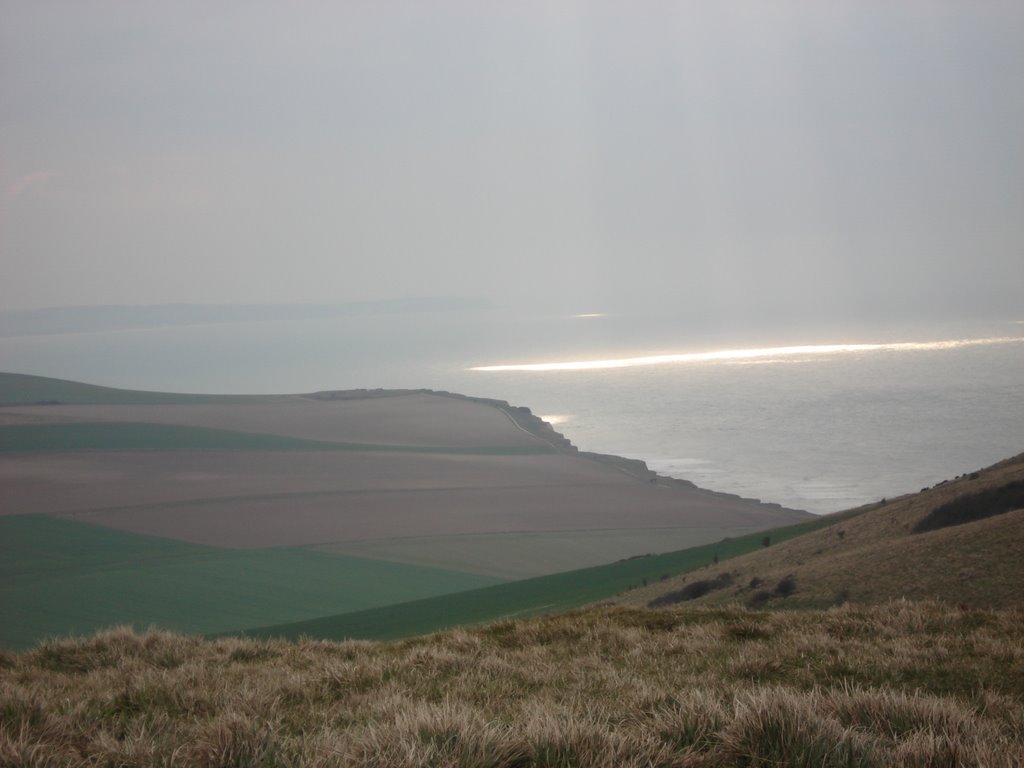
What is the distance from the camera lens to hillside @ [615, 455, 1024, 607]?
1529 centimetres

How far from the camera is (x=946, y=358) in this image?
144250 mm

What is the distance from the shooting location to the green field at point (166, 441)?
7500cm

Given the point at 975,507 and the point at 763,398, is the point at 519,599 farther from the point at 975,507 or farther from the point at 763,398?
the point at 763,398

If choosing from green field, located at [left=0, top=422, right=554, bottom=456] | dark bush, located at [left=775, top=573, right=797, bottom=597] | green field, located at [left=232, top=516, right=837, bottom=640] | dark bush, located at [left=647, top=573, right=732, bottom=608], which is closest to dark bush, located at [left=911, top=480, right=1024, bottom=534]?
dark bush, located at [left=647, top=573, right=732, bottom=608]

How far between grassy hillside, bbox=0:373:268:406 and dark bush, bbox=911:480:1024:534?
99.8m

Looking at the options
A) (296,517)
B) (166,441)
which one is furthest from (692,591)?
(166,441)

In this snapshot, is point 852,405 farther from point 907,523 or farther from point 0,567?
point 0,567

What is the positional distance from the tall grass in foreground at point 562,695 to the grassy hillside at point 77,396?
10602cm

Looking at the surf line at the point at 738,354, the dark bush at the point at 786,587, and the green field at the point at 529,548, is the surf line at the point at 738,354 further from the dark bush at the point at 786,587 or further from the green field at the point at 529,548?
the dark bush at the point at 786,587

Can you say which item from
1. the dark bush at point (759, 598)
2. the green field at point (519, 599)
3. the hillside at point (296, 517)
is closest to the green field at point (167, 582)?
the hillside at point (296, 517)

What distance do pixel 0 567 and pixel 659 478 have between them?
43346 millimetres

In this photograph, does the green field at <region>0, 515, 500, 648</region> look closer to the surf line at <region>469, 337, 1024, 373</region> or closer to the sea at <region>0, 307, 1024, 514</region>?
the sea at <region>0, 307, 1024, 514</region>

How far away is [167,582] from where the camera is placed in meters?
37.1

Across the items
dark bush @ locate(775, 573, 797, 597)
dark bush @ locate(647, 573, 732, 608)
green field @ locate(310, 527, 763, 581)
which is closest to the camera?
dark bush @ locate(775, 573, 797, 597)
